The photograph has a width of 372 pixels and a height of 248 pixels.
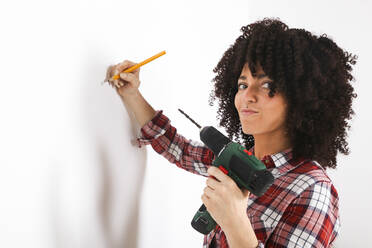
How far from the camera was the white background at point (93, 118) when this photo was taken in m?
0.65

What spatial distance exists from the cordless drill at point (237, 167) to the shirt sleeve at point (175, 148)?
25 centimetres

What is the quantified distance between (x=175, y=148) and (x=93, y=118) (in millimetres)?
393

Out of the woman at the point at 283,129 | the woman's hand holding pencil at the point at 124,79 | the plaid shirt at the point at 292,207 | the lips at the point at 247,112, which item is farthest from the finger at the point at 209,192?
the woman's hand holding pencil at the point at 124,79

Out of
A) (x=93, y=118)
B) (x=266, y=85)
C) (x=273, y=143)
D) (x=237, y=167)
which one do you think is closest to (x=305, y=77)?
(x=266, y=85)

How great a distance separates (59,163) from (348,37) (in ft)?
→ 6.70

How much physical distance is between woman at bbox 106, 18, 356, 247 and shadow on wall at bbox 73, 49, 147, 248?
52 millimetres

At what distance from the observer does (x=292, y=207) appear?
2.82ft

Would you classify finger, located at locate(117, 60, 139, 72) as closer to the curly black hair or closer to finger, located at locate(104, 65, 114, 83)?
finger, located at locate(104, 65, 114, 83)

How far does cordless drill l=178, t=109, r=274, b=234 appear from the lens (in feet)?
2.47

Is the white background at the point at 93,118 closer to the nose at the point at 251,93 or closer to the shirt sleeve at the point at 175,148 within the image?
the shirt sleeve at the point at 175,148

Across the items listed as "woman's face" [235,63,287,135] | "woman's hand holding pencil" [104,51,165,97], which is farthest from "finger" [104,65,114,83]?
"woman's face" [235,63,287,135]

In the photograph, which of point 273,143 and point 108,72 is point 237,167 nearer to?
point 273,143

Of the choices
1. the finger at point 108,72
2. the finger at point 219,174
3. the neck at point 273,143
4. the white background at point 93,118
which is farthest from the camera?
the neck at point 273,143

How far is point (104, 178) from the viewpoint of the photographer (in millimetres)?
938
